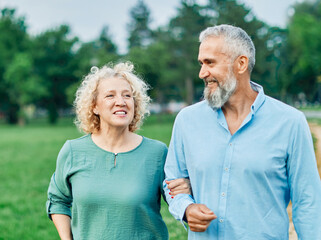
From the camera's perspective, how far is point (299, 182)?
2.43 m

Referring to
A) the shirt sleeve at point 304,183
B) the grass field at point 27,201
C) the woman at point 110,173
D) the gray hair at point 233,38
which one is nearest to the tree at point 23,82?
the grass field at point 27,201

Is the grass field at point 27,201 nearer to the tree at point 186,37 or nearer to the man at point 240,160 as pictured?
the man at point 240,160

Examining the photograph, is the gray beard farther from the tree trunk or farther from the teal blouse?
the tree trunk

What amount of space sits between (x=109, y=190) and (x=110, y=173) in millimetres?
130

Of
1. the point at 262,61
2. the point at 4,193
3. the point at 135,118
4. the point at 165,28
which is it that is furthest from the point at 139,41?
the point at 135,118

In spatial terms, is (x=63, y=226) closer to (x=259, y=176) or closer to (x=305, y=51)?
(x=259, y=176)

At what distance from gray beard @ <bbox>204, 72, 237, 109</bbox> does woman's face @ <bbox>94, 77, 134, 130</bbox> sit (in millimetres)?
706

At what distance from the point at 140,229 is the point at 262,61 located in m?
36.6

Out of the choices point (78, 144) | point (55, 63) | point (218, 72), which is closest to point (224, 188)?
point (218, 72)

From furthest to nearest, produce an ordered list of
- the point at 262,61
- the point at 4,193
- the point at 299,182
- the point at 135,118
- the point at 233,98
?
1. the point at 262,61
2. the point at 4,193
3. the point at 135,118
4. the point at 233,98
5. the point at 299,182

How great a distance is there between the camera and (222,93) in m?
2.59

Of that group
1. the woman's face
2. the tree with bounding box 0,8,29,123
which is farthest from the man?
the tree with bounding box 0,8,29,123

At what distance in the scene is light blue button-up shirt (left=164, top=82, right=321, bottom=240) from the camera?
2.42m

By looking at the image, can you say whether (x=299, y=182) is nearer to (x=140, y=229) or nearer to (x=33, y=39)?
(x=140, y=229)
